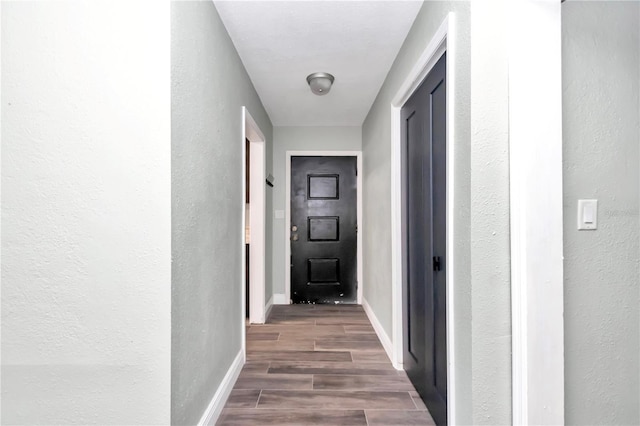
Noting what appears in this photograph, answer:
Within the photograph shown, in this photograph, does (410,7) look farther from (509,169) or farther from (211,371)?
(211,371)

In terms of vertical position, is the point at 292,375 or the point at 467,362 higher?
the point at 467,362

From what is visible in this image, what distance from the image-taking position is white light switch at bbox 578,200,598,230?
1.22m

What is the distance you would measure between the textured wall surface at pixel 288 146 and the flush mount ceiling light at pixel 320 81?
57.1 inches

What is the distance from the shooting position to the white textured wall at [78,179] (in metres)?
1.30

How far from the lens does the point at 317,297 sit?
4.27 metres

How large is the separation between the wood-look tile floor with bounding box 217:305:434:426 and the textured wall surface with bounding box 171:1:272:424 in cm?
26

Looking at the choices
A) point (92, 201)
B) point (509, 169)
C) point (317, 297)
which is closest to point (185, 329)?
point (92, 201)

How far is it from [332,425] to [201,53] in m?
2.02

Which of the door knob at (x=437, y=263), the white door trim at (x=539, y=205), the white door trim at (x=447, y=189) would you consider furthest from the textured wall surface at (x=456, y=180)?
the door knob at (x=437, y=263)

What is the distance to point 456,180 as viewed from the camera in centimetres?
138

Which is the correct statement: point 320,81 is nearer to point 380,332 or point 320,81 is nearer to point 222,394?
point 380,332

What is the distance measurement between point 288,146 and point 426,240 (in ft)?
8.95

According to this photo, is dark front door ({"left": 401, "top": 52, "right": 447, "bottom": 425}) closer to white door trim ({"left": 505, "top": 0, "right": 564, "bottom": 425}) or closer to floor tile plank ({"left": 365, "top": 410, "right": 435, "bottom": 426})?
floor tile plank ({"left": 365, "top": 410, "right": 435, "bottom": 426})

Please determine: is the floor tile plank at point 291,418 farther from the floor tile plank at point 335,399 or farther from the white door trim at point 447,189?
the white door trim at point 447,189
